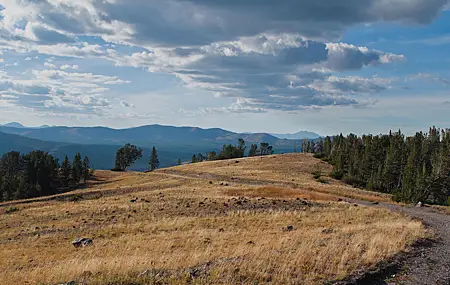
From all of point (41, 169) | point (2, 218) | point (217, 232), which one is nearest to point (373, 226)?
point (217, 232)

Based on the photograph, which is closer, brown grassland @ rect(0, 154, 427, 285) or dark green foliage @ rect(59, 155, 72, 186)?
brown grassland @ rect(0, 154, 427, 285)

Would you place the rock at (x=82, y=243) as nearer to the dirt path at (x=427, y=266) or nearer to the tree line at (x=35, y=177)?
the dirt path at (x=427, y=266)

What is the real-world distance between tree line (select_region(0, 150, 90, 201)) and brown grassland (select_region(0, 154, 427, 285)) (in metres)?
64.8

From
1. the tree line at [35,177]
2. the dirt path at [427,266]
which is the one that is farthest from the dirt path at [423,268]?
the tree line at [35,177]

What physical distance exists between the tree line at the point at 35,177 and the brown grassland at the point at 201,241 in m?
64.8

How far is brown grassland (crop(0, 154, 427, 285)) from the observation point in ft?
45.5

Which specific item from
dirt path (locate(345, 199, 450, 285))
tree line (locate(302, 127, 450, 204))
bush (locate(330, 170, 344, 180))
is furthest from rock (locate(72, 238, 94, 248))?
bush (locate(330, 170, 344, 180))

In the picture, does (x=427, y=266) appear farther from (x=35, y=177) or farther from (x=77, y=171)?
(x=77, y=171)

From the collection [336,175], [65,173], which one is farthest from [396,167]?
[65,173]

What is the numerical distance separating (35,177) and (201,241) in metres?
110

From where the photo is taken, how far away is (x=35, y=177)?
116 metres

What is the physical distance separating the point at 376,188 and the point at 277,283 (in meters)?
88.5

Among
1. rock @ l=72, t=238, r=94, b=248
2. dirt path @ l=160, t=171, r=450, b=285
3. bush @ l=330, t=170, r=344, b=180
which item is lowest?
rock @ l=72, t=238, r=94, b=248

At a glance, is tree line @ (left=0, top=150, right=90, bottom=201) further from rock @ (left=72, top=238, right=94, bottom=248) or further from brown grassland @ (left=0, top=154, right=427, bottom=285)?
rock @ (left=72, top=238, right=94, bottom=248)
